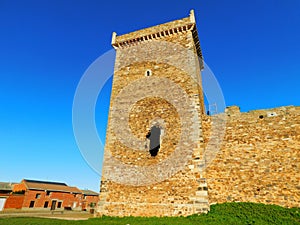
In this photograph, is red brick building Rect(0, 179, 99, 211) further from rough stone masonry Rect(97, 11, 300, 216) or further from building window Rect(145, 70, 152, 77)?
building window Rect(145, 70, 152, 77)

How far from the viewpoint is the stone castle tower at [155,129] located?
34.4 ft

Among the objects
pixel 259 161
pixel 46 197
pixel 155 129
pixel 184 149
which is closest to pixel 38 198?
pixel 46 197

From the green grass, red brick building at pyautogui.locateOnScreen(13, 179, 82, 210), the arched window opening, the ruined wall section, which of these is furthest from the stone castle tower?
red brick building at pyautogui.locateOnScreen(13, 179, 82, 210)

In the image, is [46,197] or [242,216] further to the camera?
[46,197]

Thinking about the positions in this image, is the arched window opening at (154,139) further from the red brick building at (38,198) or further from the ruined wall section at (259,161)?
the red brick building at (38,198)

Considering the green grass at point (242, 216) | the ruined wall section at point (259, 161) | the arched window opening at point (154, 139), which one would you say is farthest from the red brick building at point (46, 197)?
the ruined wall section at point (259, 161)

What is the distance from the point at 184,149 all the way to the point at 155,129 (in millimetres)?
2329

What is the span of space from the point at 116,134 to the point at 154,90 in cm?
384

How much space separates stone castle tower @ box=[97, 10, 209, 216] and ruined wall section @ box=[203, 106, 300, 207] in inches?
53.0

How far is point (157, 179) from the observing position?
1090 centimetres

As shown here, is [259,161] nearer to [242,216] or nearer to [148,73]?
[242,216]

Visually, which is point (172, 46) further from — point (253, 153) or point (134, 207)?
point (134, 207)

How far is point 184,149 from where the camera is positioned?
1105cm

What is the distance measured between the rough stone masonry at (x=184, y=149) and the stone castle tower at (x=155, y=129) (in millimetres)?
52
